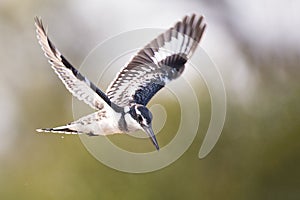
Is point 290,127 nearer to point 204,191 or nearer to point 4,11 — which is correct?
point 204,191

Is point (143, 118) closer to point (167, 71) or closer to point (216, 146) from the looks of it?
point (167, 71)

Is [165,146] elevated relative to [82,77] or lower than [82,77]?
elevated

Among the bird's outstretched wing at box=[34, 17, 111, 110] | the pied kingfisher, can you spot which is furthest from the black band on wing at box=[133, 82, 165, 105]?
the bird's outstretched wing at box=[34, 17, 111, 110]

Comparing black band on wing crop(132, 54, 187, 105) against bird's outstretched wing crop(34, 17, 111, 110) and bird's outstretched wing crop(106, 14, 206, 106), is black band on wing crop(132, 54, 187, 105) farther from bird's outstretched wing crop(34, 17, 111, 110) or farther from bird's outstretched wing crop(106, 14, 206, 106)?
bird's outstretched wing crop(34, 17, 111, 110)

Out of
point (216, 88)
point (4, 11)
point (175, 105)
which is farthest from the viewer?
point (4, 11)

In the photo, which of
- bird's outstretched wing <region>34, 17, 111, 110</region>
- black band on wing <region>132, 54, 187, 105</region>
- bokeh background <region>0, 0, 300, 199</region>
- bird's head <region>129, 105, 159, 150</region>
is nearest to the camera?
bird's outstretched wing <region>34, 17, 111, 110</region>

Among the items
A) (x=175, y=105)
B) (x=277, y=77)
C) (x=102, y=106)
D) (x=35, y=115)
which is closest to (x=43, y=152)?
(x=35, y=115)

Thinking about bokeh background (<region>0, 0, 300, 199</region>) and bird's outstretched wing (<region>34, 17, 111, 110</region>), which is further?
bokeh background (<region>0, 0, 300, 199</region>)
